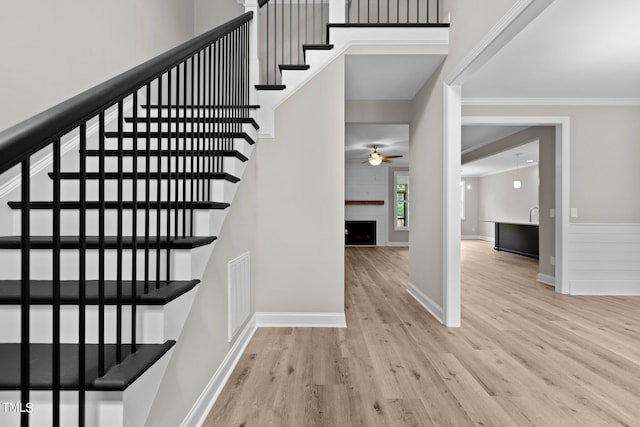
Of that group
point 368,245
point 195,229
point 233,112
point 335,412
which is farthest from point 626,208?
point 368,245

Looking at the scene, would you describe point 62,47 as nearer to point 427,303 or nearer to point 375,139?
point 427,303

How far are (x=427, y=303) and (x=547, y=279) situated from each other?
2628mm

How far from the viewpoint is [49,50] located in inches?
72.9

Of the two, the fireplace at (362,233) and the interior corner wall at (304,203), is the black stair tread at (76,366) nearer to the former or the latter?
the interior corner wall at (304,203)

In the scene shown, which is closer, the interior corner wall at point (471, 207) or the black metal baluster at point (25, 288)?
the black metal baluster at point (25, 288)

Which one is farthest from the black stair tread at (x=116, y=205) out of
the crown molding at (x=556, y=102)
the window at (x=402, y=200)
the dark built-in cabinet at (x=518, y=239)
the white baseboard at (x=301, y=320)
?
the window at (x=402, y=200)

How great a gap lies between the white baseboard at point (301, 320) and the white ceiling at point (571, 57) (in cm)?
292

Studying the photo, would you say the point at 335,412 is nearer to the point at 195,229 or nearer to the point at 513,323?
the point at 195,229

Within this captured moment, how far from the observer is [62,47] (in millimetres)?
1950

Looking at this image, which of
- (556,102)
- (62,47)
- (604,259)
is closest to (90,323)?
(62,47)

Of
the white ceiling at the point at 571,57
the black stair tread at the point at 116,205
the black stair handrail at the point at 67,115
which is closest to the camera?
the black stair handrail at the point at 67,115

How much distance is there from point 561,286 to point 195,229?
485 centimetres

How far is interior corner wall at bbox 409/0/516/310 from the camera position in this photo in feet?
7.98

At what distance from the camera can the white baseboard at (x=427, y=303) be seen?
3092 mm
